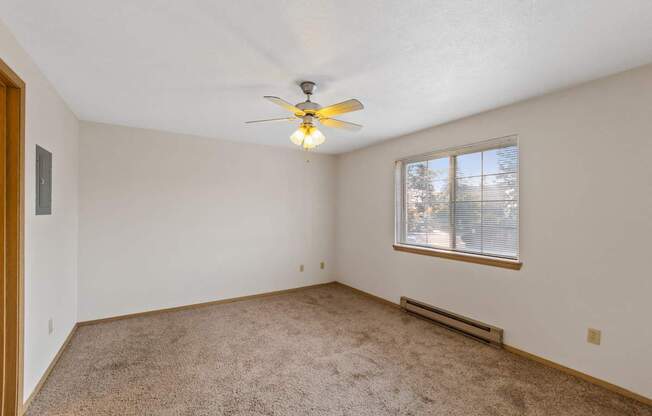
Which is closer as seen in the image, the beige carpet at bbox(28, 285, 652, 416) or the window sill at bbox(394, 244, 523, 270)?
the beige carpet at bbox(28, 285, 652, 416)

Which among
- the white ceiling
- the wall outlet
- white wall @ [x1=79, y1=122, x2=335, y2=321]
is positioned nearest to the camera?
the white ceiling

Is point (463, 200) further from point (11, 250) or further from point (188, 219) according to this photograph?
point (11, 250)

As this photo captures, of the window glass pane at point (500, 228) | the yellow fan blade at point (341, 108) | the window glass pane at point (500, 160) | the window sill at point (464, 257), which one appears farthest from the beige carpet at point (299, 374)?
the yellow fan blade at point (341, 108)

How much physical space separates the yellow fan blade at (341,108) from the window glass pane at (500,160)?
1.79 metres

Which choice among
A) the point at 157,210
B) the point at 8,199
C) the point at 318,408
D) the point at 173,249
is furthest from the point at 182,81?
the point at 318,408

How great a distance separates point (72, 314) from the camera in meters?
3.18

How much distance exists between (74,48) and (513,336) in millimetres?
4147

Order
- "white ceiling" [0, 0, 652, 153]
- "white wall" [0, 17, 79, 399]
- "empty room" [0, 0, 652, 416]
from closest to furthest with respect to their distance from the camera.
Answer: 1. "white ceiling" [0, 0, 652, 153]
2. "empty room" [0, 0, 652, 416]
3. "white wall" [0, 17, 79, 399]

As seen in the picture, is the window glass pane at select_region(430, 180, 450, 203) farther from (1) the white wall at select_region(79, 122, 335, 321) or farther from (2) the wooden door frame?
(2) the wooden door frame

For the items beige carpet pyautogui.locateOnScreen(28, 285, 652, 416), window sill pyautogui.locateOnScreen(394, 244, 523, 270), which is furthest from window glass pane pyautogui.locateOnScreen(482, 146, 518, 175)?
beige carpet pyautogui.locateOnScreen(28, 285, 652, 416)

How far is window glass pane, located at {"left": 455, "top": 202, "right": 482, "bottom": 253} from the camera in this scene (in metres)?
3.19

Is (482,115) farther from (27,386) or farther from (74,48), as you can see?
(27,386)

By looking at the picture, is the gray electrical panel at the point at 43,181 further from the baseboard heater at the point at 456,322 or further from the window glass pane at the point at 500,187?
the window glass pane at the point at 500,187

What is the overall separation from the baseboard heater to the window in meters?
0.71
